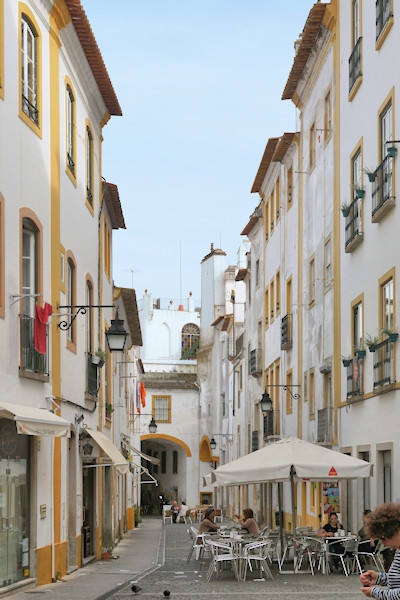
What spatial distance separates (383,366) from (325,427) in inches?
273

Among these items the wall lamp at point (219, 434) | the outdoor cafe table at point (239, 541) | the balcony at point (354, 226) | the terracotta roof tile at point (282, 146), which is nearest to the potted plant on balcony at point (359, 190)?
the balcony at point (354, 226)

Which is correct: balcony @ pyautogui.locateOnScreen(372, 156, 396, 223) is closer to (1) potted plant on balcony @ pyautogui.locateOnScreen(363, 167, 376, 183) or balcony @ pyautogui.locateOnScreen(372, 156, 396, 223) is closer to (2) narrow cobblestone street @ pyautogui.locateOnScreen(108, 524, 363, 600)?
(1) potted plant on balcony @ pyautogui.locateOnScreen(363, 167, 376, 183)

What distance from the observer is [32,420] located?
15.1 meters

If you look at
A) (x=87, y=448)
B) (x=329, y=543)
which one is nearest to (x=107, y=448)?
(x=87, y=448)

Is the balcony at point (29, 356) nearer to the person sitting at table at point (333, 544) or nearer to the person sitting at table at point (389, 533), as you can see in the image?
the person sitting at table at point (333, 544)

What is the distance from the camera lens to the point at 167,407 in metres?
69.4

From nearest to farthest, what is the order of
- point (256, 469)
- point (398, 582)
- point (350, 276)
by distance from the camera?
point (398, 582) < point (256, 469) < point (350, 276)

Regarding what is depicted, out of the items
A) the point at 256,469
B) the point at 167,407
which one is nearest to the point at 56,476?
the point at 256,469

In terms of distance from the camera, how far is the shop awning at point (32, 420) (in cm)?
1465

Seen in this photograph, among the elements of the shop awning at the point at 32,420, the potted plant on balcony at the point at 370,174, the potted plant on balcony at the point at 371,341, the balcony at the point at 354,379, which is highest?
the potted plant on balcony at the point at 370,174

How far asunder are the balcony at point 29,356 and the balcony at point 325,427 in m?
10.7

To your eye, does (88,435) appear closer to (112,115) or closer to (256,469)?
(256,469)

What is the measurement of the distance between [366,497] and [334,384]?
3.93 m

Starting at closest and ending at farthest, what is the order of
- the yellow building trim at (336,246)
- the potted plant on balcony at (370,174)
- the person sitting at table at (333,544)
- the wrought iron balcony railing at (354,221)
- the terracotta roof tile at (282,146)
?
1. the potted plant on balcony at (370,174)
2. the person sitting at table at (333,544)
3. the wrought iron balcony railing at (354,221)
4. the yellow building trim at (336,246)
5. the terracotta roof tile at (282,146)
